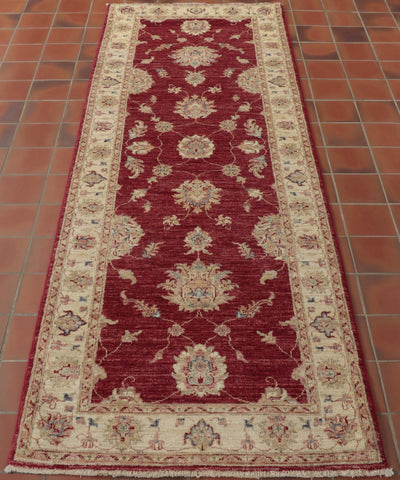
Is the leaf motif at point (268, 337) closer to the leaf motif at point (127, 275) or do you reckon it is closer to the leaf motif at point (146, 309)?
the leaf motif at point (146, 309)

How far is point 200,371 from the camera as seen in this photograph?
1.96m

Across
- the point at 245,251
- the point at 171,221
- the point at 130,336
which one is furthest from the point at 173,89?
the point at 130,336

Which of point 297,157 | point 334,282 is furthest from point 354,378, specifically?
point 297,157

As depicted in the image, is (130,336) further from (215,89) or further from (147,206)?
(215,89)

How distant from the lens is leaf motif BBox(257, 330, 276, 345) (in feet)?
6.69

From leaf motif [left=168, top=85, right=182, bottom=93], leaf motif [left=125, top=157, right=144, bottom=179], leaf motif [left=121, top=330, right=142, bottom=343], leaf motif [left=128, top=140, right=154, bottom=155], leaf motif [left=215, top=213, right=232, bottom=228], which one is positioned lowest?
leaf motif [left=121, top=330, right=142, bottom=343]

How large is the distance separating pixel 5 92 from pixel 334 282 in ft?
7.31

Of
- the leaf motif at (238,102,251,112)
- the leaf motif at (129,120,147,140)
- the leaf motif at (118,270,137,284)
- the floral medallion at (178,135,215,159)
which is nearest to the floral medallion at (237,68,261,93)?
the leaf motif at (238,102,251,112)

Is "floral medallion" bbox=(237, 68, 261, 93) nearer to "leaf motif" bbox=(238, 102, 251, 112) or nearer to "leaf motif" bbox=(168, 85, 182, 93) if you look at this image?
"leaf motif" bbox=(238, 102, 251, 112)

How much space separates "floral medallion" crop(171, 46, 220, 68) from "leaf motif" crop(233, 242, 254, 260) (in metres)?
1.46

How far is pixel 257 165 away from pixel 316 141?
0.39 metres

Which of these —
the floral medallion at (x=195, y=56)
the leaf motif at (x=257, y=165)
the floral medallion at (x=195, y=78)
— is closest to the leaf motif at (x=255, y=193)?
the leaf motif at (x=257, y=165)

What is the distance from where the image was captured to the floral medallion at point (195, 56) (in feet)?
10.7

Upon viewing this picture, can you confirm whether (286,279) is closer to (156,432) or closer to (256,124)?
(156,432)
